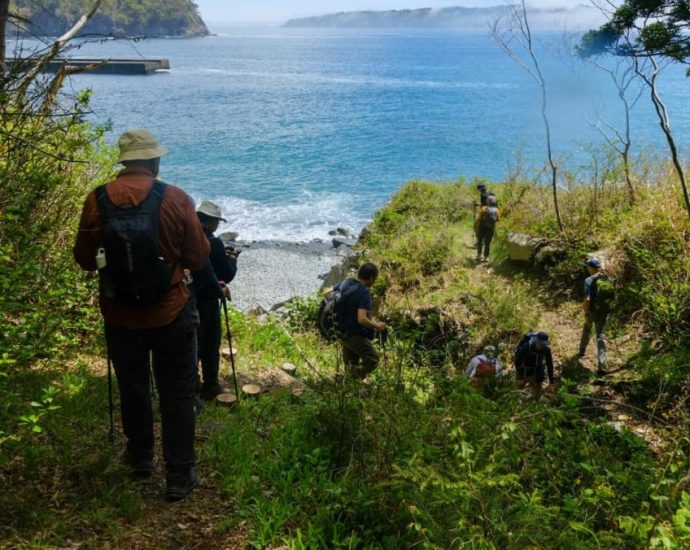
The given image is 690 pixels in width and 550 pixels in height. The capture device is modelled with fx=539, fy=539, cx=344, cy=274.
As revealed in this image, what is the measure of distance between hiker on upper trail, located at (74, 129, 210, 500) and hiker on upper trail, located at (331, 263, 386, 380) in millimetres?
2708

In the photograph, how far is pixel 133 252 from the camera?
294 centimetres

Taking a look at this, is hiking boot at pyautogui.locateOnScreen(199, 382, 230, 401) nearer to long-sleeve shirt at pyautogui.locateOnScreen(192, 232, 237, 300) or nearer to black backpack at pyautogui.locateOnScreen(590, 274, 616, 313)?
long-sleeve shirt at pyautogui.locateOnScreen(192, 232, 237, 300)

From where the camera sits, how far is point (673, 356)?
7391mm

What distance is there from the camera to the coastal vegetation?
301 cm

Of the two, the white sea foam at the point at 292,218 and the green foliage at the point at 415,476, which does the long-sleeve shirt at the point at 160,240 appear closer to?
the green foliage at the point at 415,476

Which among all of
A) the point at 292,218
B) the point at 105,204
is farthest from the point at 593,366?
the point at 292,218

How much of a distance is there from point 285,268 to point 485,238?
803cm

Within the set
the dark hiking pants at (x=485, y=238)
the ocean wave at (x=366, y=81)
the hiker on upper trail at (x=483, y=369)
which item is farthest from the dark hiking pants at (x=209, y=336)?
the ocean wave at (x=366, y=81)

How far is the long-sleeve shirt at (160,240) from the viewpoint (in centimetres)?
301

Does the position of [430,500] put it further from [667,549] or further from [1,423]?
[1,423]

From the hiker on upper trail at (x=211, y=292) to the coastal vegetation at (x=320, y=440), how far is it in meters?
0.42

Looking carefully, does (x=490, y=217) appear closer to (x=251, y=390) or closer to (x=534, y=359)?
(x=534, y=359)

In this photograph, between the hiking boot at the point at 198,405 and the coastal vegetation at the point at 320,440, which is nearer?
the coastal vegetation at the point at 320,440

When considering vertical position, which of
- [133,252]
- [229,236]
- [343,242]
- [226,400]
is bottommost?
[343,242]
